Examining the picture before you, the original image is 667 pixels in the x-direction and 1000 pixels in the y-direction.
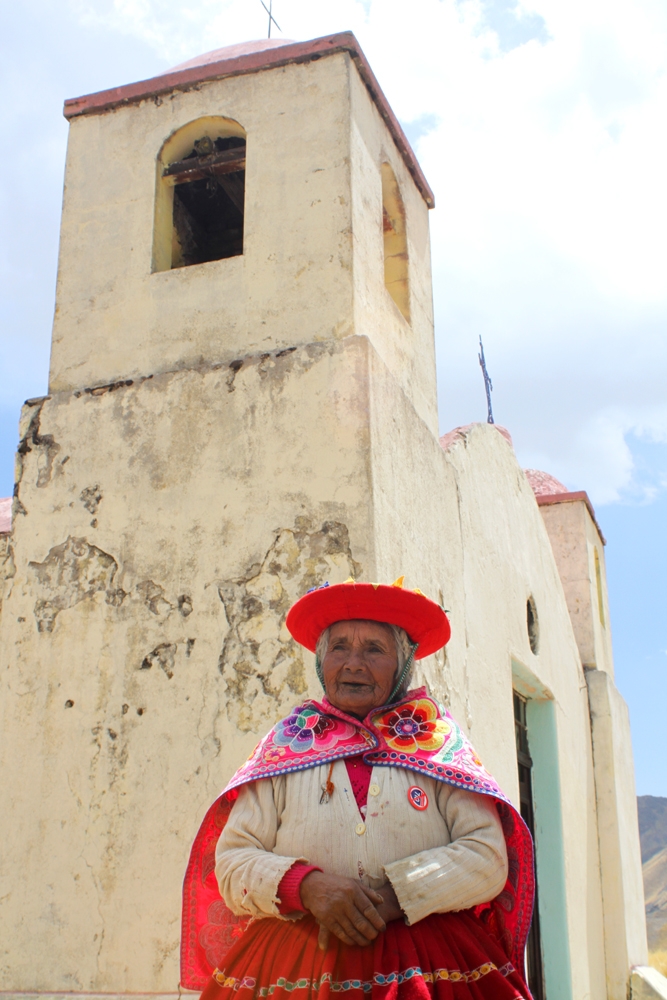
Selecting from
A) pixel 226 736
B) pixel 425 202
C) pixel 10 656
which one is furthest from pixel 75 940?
pixel 425 202

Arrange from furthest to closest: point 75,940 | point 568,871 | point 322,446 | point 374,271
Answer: point 568,871 → point 374,271 → point 322,446 → point 75,940

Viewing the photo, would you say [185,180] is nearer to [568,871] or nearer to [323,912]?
[323,912]

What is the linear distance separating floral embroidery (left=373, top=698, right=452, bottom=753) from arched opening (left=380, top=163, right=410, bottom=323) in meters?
3.48

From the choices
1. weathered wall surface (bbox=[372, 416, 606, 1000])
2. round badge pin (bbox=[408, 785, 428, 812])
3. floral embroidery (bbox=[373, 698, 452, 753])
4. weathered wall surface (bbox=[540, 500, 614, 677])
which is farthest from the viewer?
weathered wall surface (bbox=[540, 500, 614, 677])

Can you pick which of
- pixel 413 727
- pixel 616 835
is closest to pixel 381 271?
pixel 413 727

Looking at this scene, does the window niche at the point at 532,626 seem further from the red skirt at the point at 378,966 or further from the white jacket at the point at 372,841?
the red skirt at the point at 378,966

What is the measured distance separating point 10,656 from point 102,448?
107 cm

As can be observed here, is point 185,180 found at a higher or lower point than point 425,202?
lower

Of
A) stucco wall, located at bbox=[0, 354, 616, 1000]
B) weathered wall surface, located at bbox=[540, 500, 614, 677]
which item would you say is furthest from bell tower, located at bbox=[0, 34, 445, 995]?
weathered wall surface, located at bbox=[540, 500, 614, 677]

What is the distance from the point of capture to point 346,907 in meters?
2.21

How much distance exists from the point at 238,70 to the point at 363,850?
444 centimetres

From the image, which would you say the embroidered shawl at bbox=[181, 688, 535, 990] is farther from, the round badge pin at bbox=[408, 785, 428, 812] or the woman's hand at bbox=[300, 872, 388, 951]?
the woman's hand at bbox=[300, 872, 388, 951]

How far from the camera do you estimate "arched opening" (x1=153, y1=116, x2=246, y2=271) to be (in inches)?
214

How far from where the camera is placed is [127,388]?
4875mm
